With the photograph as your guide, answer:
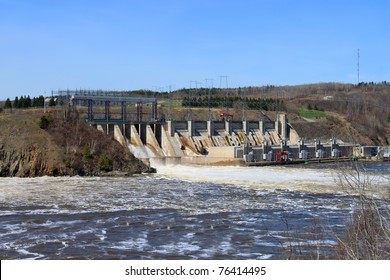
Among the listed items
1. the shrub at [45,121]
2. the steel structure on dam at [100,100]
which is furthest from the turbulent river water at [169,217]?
the steel structure on dam at [100,100]

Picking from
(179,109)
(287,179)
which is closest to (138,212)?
(287,179)

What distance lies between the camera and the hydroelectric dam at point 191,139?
190 feet

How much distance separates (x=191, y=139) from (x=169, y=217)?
38.7m

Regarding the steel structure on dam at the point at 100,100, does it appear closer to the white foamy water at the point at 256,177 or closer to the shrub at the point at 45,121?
the shrub at the point at 45,121

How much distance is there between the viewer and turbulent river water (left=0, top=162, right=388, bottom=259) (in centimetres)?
1786

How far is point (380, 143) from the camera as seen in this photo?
90.6 m

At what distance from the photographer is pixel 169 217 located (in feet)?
81.3

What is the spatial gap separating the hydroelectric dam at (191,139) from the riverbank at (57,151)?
4564 millimetres

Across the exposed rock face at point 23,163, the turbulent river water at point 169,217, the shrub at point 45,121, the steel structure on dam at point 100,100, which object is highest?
the steel structure on dam at point 100,100

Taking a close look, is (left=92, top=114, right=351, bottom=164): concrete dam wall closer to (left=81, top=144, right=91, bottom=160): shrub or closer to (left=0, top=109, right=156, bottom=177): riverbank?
(left=0, top=109, right=156, bottom=177): riverbank

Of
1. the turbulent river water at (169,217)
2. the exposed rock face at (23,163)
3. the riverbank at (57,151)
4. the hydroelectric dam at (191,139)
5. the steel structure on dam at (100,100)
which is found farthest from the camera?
the steel structure on dam at (100,100)

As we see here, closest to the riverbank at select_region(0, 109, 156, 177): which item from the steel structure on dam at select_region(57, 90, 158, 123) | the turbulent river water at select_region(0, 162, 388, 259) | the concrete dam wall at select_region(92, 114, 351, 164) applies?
the turbulent river water at select_region(0, 162, 388, 259)

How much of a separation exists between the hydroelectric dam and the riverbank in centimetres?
456

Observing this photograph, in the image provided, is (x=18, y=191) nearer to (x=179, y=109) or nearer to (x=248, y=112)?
(x=179, y=109)
